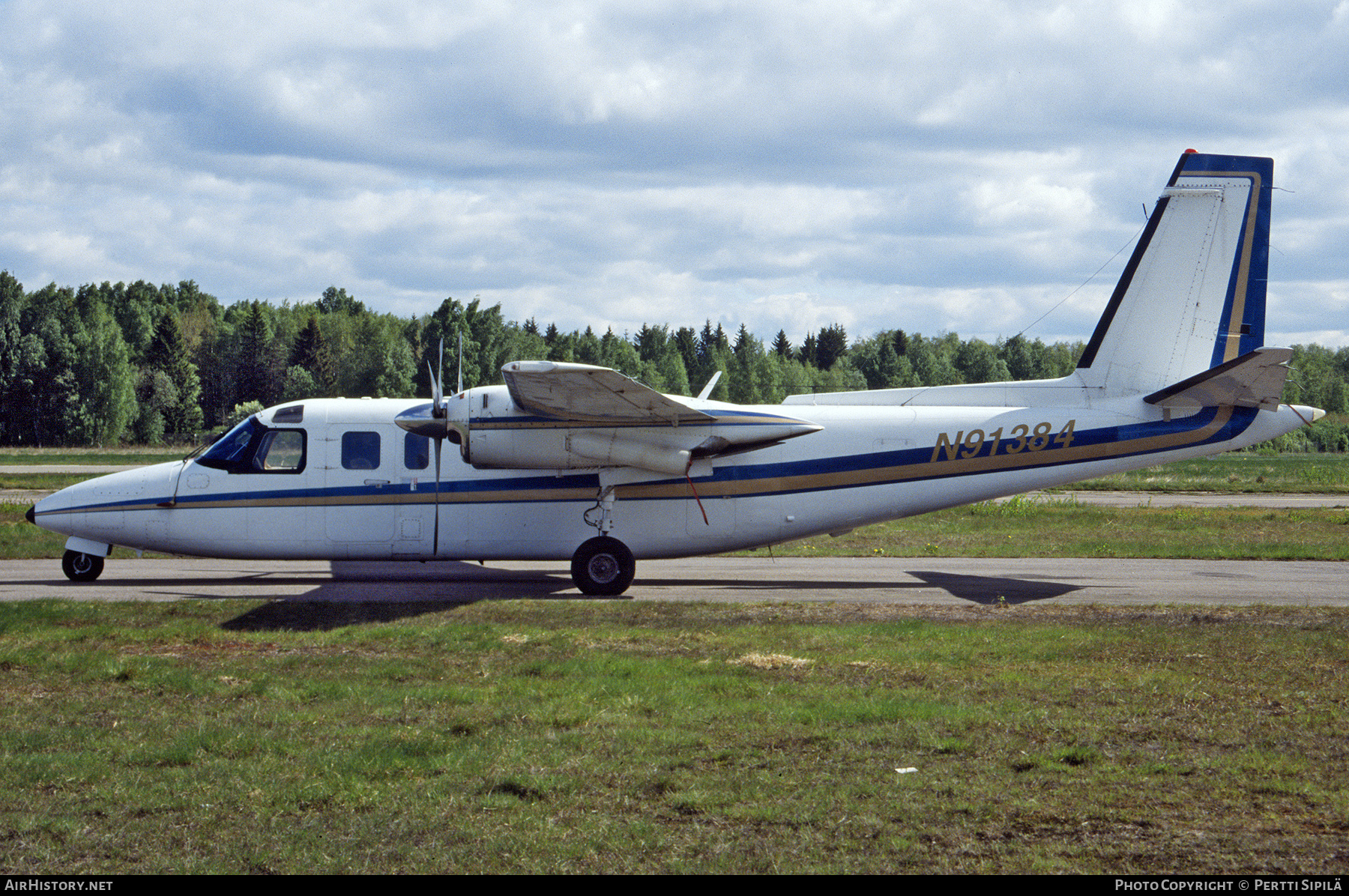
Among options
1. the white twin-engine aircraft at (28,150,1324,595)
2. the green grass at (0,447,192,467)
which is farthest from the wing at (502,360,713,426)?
the green grass at (0,447,192,467)

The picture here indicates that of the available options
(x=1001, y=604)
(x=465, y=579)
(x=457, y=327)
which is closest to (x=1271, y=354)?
(x=1001, y=604)

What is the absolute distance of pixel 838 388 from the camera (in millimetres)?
102062

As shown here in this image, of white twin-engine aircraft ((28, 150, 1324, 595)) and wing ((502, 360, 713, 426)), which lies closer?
wing ((502, 360, 713, 426))

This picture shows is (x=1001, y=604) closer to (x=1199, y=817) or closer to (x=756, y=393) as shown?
(x=1199, y=817)

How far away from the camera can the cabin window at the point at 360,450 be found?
16484mm

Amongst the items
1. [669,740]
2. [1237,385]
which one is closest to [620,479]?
[669,740]

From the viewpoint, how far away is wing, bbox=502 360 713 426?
14.1 m

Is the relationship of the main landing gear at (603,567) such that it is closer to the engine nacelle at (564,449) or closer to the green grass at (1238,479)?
the engine nacelle at (564,449)

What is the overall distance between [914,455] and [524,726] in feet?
32.3

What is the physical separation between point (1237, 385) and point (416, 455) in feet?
41.7

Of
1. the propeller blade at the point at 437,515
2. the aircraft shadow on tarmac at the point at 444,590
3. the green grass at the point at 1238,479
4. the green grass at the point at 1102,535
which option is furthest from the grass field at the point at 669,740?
the green grass at the point at 1238,479

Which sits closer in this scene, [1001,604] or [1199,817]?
[1199,817]

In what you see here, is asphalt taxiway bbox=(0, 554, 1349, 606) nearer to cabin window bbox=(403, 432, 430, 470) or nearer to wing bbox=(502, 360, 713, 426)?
cabin window bbox=(403, 432, 430, 470)

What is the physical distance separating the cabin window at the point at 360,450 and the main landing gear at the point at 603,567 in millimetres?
3585
